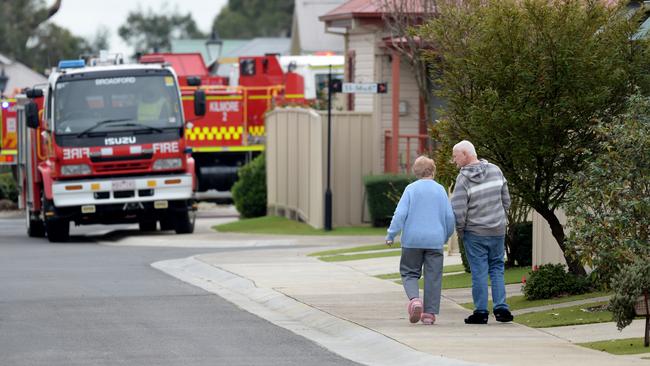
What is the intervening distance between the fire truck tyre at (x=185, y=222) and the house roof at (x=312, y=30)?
88.6 ft

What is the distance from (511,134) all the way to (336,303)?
250 cm

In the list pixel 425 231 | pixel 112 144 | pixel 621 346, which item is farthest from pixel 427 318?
pixel 112 144

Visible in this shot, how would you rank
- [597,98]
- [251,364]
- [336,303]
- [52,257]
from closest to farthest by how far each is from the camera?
[251,364]
[597,98]
[336,303]
[52,257]

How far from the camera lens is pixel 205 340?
11859mm

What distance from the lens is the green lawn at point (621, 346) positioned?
10.5 m

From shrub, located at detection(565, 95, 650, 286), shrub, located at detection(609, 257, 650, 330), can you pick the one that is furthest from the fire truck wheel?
shrub, located at detection(609, 257, 650, 330)

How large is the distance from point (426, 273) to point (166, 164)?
12.9 meters

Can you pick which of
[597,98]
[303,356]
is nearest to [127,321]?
[303,356]

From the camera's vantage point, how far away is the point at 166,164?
24812 mm

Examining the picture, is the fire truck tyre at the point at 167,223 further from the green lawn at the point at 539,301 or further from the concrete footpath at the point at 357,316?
the green lawn at the point at 539,301

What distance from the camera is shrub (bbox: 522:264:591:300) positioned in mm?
13617

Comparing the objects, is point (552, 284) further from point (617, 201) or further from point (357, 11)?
point (357, 11)

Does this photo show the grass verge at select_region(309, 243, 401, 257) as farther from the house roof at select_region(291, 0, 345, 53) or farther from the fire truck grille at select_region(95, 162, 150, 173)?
the house roof at select_region(291, 0, 345, 53)

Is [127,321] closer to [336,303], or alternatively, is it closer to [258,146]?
[336,303]
